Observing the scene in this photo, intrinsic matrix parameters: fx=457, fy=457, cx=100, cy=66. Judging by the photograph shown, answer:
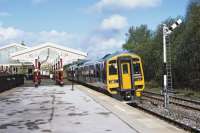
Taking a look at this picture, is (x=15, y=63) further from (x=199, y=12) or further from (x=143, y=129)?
(x=143, y=129)

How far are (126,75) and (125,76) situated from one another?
0.08 metres

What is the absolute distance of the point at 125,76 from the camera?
2489 centimetres

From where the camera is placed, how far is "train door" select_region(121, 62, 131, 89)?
81.3 ft

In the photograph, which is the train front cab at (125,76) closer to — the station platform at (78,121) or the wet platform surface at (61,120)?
the station platform at (78,121)

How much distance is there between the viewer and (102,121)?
13.7 metres

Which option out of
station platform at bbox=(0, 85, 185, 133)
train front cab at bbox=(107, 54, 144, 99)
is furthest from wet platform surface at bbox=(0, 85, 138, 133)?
train front cab at bbox=(107, 54, 144, 99)

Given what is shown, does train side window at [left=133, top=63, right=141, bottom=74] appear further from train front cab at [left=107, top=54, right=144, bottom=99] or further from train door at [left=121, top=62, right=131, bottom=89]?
train door at [left=121, top=62, right=131, bottom=89]

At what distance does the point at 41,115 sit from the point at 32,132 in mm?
3924

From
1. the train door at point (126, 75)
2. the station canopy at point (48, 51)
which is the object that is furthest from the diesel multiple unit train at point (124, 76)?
the station canopy at point (48, 51)

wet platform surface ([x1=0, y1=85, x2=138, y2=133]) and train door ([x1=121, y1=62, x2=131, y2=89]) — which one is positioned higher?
train door ([x1=121, y1=62, x2=131, y2=89])

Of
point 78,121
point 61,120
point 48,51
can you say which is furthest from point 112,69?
A: point 48,51

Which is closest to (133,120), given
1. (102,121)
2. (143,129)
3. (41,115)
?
(102,121)

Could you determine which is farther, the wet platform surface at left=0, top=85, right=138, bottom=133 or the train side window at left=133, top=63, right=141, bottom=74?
the train side window at left=133, top=63, right=141, bottom=74

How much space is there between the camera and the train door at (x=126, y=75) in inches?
976
